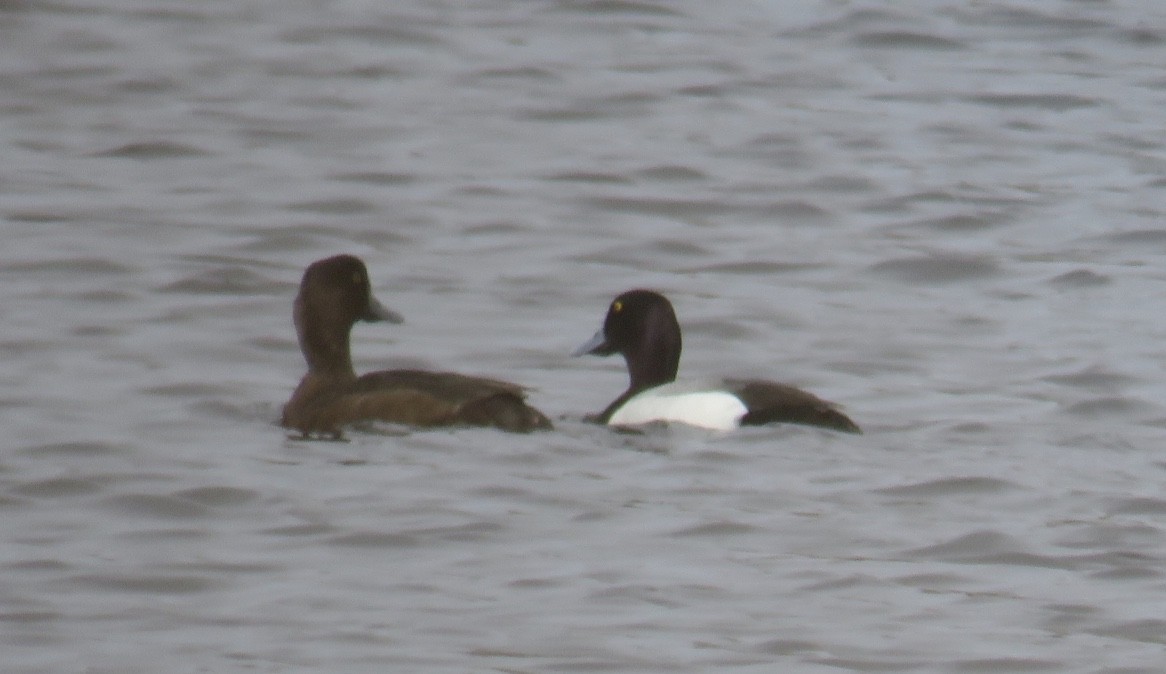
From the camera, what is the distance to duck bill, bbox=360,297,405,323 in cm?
1137

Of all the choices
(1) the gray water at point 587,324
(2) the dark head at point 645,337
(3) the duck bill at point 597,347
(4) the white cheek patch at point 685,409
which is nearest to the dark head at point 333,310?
(1) the gray water at point 587,324

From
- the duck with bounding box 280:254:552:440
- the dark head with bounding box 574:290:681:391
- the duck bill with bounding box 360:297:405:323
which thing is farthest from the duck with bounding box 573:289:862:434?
the duck bill with bounding box 360:297:405:323

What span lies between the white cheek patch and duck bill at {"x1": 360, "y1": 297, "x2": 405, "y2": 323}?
109 cm

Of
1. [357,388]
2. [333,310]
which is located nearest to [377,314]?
[333,310]

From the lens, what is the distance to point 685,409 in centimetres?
1065

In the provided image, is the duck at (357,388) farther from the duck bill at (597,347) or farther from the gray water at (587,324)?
the duck bill at (597,347)

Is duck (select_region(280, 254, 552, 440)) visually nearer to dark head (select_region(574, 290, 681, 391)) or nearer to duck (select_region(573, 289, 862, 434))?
duck (select_region(573, 289, 862, 434))

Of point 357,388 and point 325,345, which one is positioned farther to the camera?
point 325,345

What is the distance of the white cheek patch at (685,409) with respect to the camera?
10.5 meters

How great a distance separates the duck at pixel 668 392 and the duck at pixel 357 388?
0.51 m

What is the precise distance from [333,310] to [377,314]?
251mm

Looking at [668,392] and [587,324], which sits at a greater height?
[668,392]

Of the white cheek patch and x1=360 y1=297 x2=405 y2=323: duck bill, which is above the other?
x1=360 y1=297 x2=405 y2=323: duck bill

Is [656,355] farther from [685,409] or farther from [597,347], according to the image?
[685,409]
